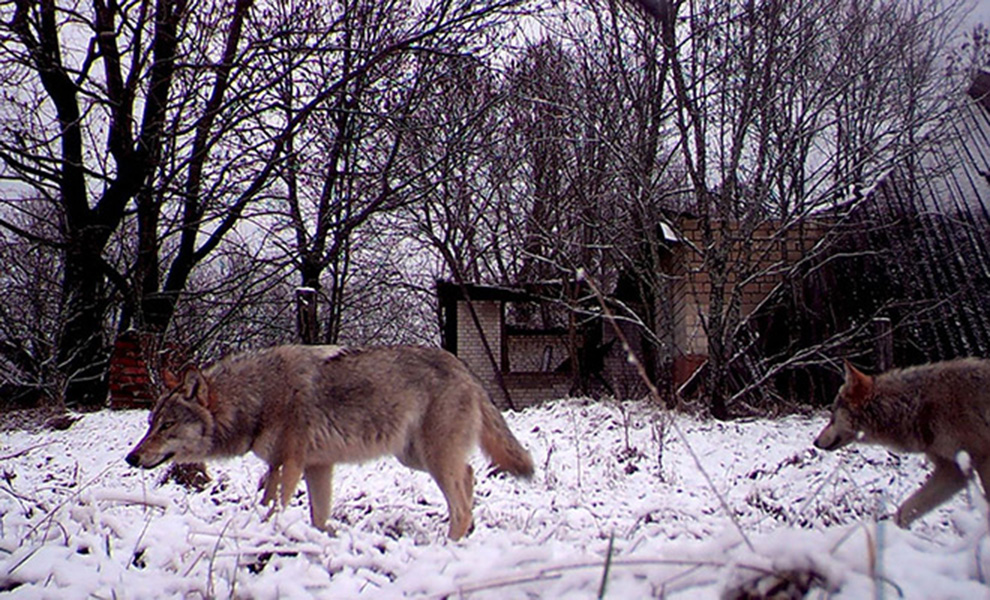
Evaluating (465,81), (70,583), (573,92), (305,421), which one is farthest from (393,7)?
(70,583)

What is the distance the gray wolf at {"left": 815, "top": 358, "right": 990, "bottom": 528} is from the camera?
17.4 feet

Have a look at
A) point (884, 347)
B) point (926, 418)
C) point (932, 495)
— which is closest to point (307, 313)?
point (884, 347)

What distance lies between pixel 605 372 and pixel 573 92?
12832 millimetres

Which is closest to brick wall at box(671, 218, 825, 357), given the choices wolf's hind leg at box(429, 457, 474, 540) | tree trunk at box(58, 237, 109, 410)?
wolf's hind leg at box(429, 457, 474, 540)

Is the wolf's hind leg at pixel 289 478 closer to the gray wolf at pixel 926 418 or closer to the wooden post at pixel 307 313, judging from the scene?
the gray wolf at pixel 926 418

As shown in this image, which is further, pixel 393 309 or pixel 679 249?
pixel 393 309

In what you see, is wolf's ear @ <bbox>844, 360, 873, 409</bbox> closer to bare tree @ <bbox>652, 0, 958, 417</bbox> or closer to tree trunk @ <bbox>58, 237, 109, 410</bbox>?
bare tree @ <bbox>652, 0, 958, 417</bbox>

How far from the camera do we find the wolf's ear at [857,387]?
6234 millimetres

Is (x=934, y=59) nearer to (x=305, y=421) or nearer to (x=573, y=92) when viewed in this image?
(x=573, y=92)

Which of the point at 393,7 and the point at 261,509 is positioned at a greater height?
the point at 393,7

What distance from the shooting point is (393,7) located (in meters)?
19.8

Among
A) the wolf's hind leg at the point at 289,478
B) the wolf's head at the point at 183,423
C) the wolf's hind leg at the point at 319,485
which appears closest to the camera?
the wolf's hind leg at the point at 289,478

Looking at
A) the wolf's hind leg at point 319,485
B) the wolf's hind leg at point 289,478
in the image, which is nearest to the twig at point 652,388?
the wolf's hind leg at point 289,478

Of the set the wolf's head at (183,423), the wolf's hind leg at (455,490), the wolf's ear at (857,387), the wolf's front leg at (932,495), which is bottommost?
the wolf's front leg at (932,495)
